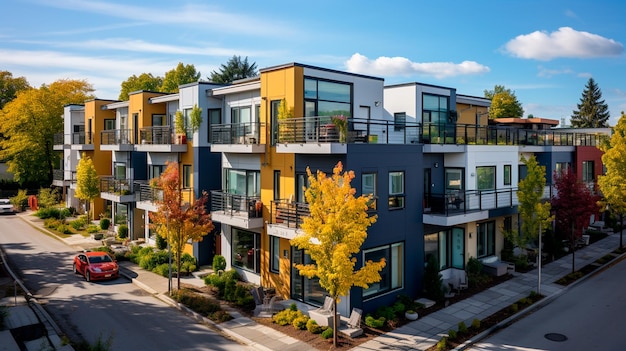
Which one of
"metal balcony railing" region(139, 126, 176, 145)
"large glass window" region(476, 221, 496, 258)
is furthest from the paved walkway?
"metal balcony railing" region(139, 126, 176, 145)

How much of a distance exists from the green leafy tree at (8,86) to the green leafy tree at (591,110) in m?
92.1

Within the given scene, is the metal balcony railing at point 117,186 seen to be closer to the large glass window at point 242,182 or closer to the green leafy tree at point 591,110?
the large glass window at point 242,182

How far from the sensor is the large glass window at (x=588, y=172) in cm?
3534

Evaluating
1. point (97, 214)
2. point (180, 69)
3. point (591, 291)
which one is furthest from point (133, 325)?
point (180, 69)

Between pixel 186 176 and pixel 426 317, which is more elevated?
pixel 186 176

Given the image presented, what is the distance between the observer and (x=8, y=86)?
69062 millimetres

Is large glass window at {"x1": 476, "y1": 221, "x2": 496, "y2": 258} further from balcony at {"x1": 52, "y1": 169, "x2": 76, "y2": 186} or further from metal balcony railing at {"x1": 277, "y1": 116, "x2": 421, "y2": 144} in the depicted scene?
balcony at {"x1": 52, "y1": 169, "x2": 76, "y2": 186}

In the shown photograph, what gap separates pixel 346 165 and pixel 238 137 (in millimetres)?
7988

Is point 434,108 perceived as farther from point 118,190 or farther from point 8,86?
point 8,86

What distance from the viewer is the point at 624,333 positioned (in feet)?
57.2

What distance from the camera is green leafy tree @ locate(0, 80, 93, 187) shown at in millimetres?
52156

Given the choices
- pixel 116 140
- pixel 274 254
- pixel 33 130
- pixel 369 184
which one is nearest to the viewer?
pixel 369 184

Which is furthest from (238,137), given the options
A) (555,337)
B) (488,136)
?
(555,337)

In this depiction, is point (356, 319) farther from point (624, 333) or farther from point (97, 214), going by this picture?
point (97, 214)
